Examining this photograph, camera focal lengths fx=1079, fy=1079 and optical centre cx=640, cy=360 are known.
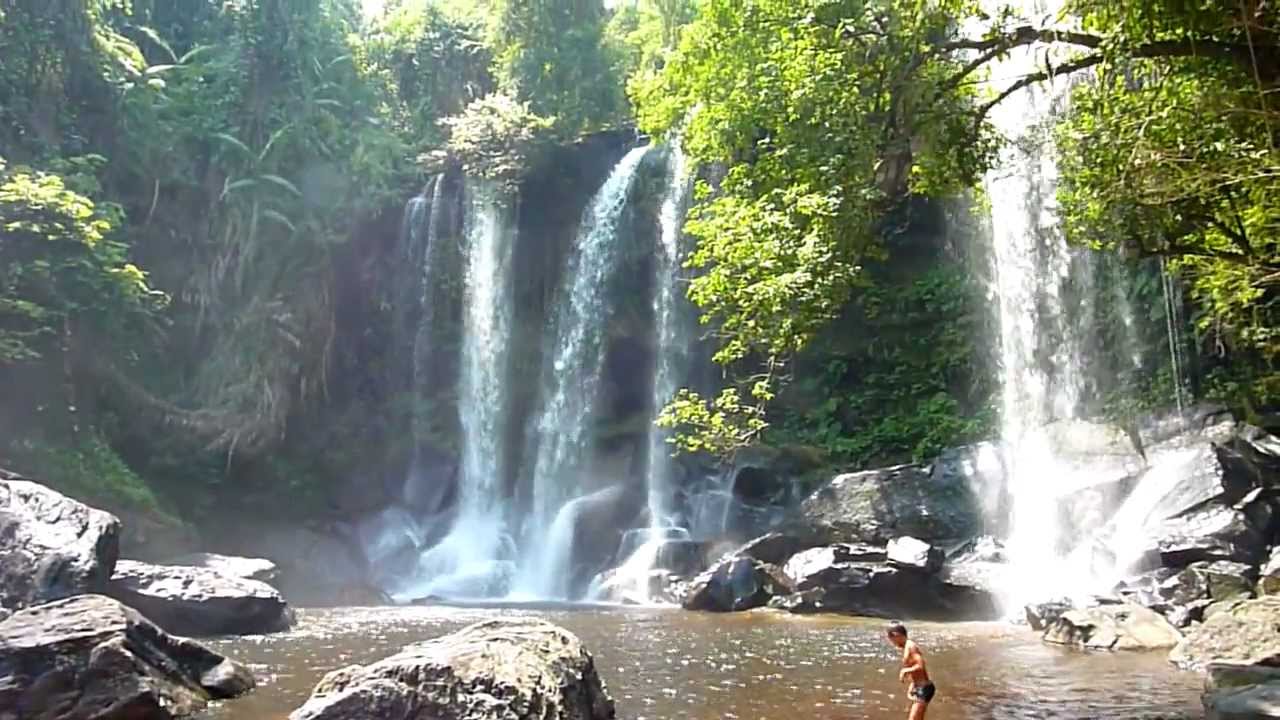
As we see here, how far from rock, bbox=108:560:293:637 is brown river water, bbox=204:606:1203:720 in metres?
0.54

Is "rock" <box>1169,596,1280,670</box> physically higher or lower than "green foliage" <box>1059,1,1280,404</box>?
lower

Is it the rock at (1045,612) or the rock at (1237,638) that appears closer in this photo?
the rock at (1237,638)

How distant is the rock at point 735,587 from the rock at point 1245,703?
31.9 feet

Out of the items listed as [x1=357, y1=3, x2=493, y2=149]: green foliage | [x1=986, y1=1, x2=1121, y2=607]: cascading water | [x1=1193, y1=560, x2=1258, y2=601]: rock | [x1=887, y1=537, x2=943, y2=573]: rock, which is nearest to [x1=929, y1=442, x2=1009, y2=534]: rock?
[x1=986, y1=1, x2=1121, y2=607]: cascading water

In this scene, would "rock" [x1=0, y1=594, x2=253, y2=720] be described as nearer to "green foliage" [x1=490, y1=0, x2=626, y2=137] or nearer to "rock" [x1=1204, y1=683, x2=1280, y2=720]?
"rock" [x1=1204, y1=683, x2=1280, y2=720]

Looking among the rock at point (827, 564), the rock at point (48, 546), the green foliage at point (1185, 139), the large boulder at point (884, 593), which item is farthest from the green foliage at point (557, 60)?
the green foliage at point (1185, 139)

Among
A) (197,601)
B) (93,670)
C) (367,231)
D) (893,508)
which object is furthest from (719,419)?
(367,231)

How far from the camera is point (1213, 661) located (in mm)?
10336

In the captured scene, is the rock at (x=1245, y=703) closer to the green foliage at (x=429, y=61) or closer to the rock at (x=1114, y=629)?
the rock at (x=1114, y=629)

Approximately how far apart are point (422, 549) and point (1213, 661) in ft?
57.2

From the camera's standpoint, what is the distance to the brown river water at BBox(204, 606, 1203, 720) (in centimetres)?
845

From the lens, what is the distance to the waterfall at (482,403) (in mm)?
23781

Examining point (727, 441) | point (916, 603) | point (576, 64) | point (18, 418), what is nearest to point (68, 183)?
point (18, 418)

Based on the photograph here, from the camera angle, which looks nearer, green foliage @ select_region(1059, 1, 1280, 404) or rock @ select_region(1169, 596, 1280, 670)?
green foliage @ select_region(1059, 1, 1280, 404)
